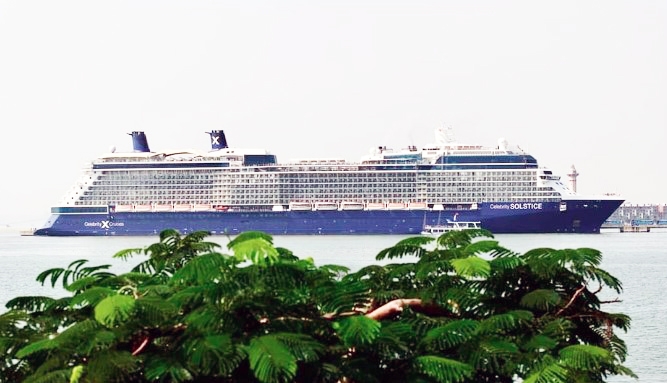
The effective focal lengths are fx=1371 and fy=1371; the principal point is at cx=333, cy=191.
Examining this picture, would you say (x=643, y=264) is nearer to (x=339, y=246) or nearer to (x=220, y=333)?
(x=339, y=246)

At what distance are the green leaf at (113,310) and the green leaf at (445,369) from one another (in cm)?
145

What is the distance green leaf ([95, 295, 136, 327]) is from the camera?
6.39m

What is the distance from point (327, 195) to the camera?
98.6 metres

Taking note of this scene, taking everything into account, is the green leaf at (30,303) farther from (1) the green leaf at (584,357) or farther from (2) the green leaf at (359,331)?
(1) the green leaf at (584,357)

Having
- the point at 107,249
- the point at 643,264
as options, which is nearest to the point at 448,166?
the point at 107,249

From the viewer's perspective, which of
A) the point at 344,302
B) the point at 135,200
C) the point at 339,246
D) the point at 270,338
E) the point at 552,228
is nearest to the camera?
the point at 270,338

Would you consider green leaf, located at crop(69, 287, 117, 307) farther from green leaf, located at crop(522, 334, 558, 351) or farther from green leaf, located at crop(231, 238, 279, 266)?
green leaf, located at crop(522, 334, 558, 351)

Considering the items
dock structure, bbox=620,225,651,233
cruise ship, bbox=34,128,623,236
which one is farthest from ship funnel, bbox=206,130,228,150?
dock structure, bbox=620,225,651,233

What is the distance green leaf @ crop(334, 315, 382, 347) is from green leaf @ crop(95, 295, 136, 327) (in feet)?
3.34

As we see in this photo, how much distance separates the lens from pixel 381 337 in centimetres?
670

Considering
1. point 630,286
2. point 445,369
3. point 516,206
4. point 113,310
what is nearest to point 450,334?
point 445,369

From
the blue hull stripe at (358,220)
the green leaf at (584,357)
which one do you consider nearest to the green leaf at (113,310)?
the green leaf at (584,357)

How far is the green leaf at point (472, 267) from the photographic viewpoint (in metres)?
6.99

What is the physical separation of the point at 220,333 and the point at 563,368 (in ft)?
5.50
